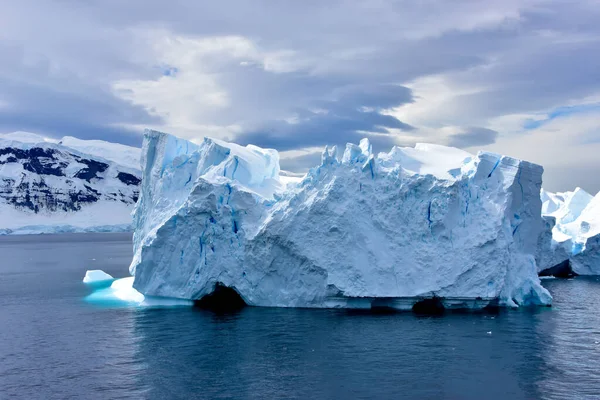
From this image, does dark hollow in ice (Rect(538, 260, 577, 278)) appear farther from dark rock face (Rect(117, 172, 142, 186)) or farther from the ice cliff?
dark rock face (Rect(117, 172, 142, 186))

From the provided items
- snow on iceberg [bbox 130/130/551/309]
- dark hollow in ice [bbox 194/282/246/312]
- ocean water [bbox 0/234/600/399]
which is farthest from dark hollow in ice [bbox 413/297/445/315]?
dark hollow in ice [bbox 194/282/246/312]

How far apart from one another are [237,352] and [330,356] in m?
2.57

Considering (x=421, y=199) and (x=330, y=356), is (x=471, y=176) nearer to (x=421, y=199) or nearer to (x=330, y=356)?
(x=421, y=199)

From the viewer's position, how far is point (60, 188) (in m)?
120

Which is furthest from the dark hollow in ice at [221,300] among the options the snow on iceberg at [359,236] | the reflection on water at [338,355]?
the reflection on water at [338,355]

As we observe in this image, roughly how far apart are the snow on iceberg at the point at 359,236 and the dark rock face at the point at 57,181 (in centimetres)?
10532

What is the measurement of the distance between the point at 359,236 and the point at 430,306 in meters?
3.94

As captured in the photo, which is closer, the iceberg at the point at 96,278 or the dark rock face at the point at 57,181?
the iceberg at the point at 96,278

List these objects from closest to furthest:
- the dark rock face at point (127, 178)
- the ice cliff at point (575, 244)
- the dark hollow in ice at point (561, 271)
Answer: the ice cliff at point (575, 244) < the dark hollow in ice at point (561, 271) < the dark rock face at point (127, 178)

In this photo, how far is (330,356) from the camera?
14695mm

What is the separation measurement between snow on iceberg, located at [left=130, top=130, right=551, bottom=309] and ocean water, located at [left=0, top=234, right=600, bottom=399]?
1.01m

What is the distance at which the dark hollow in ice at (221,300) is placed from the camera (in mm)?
21688

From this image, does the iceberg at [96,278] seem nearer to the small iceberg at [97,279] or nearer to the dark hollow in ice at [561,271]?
the small iceberg at [97,279]

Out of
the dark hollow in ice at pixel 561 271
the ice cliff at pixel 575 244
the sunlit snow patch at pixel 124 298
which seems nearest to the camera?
the sunlit snow patch at pixel 124 298
